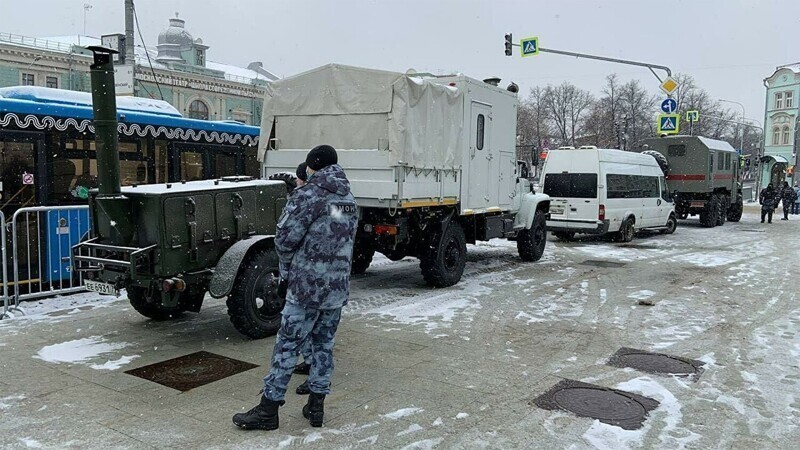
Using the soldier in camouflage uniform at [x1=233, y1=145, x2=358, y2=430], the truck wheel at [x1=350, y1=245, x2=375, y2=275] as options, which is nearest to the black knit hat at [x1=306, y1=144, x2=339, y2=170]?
the soldier in camouflage uniform at [x1=233, y1=145, x2=358, y2=430]

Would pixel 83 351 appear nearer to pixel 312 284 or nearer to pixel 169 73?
pixel 312 284

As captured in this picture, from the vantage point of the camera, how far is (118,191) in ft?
20.4

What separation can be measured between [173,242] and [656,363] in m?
4.86

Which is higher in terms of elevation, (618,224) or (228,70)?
(228,70)

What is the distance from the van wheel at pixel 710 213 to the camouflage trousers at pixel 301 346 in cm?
2334

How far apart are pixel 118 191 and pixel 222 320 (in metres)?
2.02

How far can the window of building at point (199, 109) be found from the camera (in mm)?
54000

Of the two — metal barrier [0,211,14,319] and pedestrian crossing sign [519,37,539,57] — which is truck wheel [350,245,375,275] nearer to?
metal barrier [0,211,14,319]

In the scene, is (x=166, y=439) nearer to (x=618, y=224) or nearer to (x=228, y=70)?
(x=618, y=224)

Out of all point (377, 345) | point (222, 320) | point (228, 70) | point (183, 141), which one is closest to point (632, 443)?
point (377, 345)

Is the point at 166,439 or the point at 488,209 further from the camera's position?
the point at 488,209

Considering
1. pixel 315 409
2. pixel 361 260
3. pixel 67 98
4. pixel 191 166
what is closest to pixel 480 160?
pixel 361 260

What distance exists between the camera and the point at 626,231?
58.4 ft

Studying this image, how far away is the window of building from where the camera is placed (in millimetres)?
54000
